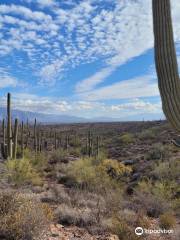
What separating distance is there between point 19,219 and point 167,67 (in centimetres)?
574

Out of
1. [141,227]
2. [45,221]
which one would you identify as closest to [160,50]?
[45,221]

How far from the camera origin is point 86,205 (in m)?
13.5

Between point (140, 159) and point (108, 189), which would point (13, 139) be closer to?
point (108, 189)

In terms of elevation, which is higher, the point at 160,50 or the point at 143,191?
the point at 160,50

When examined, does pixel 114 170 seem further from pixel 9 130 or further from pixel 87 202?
pixel 87 202

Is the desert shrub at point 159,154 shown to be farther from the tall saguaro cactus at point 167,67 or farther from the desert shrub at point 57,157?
the tall saguaro cactus at point 167,67

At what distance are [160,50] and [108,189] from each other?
11.9m

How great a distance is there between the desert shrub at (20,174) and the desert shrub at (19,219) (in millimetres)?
7054

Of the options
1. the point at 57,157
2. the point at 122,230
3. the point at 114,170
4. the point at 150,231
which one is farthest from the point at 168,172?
the point at 57,157

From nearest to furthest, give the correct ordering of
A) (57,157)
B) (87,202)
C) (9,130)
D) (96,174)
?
(87,202)
(96,174)
(9,130)
(57,157)

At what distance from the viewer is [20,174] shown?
1861 cm

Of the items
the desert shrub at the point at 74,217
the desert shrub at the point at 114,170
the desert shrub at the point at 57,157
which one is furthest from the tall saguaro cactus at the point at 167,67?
the desert shrub at the point at 57,157

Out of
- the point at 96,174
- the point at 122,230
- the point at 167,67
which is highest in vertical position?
the point at 167,67

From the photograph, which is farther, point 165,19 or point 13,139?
point 13,139
